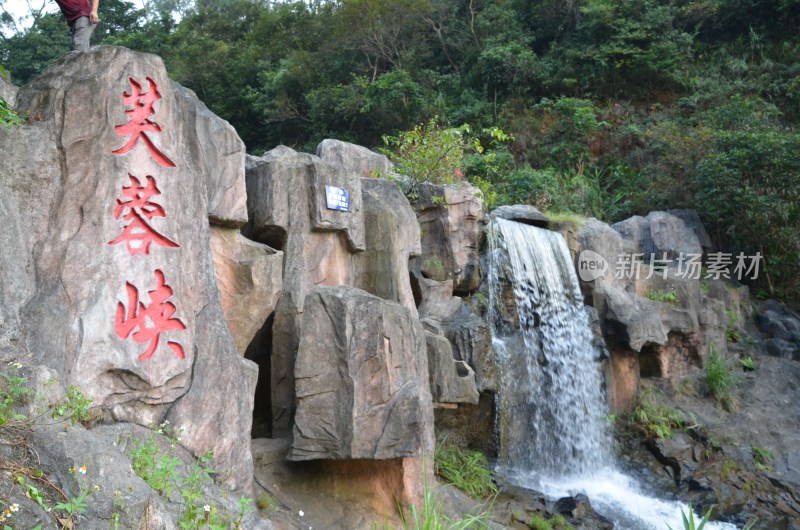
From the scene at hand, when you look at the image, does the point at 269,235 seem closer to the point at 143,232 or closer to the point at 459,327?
the point at 143,232

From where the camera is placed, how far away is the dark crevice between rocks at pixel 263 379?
17.8ft

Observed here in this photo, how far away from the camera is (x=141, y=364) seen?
3707mm

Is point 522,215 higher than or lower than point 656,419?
higher

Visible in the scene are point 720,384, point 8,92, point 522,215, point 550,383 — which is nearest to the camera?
point 8,92

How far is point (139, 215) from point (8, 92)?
1.03 metres

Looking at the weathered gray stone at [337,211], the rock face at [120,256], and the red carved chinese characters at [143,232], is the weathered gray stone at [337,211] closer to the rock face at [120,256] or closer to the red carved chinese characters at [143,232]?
the rock face at [120,256]

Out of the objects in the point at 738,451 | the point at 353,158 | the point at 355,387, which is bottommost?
the point at 738,451

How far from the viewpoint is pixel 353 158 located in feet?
25.7

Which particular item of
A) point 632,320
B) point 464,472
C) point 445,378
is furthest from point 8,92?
point 632,320

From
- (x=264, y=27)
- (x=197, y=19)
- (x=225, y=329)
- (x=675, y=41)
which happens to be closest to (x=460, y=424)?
(x=225, y=329)

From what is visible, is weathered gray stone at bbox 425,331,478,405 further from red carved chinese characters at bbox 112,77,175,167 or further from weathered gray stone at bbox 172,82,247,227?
red carved chinese characters at bbox 112,77,175,167

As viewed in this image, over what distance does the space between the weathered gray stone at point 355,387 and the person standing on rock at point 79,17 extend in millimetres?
2242

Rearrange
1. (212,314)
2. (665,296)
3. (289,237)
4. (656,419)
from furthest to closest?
(665,296)
(656,419)
(289,237)
(212,314)

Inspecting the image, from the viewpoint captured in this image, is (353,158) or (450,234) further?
(353,158)
